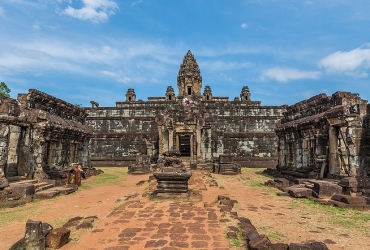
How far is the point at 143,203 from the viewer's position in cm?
761

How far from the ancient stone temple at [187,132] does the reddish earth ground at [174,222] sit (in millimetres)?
11046

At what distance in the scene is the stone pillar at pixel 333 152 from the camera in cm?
1009

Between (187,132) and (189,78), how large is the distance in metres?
20.8

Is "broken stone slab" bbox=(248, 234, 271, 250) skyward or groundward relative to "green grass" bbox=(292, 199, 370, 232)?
skyward

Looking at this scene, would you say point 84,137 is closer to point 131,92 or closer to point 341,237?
point 341,237

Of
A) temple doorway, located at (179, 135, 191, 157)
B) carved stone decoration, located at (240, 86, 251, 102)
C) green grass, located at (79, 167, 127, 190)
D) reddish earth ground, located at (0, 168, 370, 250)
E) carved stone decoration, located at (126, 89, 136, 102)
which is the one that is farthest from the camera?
carved stone decoration, located at (126, 89, 136, 102)

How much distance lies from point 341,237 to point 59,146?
1319 centimetres

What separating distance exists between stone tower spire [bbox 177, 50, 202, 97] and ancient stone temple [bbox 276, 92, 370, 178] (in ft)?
80.7

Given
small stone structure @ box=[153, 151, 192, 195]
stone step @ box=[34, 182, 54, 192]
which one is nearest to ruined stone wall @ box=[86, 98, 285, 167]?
stone step @ box=[34, 182, 54, 192]

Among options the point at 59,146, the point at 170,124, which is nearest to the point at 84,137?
the point at 59,146

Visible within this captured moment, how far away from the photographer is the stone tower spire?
38.8 metres

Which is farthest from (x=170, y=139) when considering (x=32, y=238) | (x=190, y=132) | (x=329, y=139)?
(x=32, y=238)

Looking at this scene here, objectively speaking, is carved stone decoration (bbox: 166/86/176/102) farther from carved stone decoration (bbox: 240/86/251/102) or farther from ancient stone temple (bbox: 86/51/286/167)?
carved stone decoration (bbox: 240/86/251/102)

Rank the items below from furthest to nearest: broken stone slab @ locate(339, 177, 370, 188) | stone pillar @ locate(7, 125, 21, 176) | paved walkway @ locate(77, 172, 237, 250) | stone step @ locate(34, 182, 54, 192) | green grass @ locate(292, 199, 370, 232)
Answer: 1. stone pillar @ locate(7, 125, 21, 176)
2. stone step @ locate(34, 182, 54, 192)
3. broken stone slab @ locate(339, 177, 370, 188)
4. green grass @ locate(292, 199, 370, 232)
5. paved walkway @ locate(77, 172, 237, 250)
